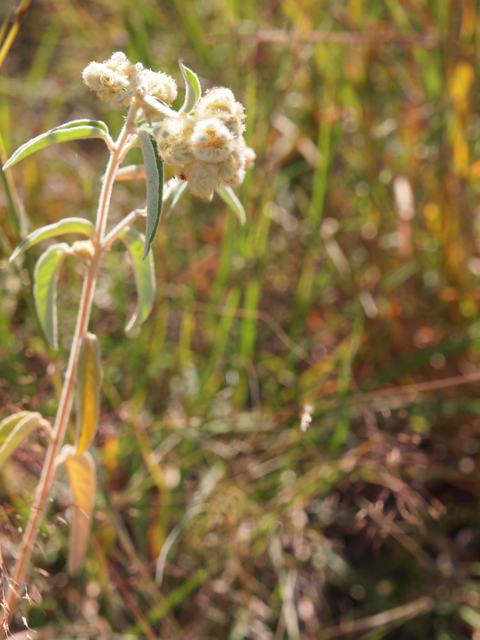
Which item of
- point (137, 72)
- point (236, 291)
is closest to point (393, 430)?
point (236, 291)

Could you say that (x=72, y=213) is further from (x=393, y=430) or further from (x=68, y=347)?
(x=393, y=430)

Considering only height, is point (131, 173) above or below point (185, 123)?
below

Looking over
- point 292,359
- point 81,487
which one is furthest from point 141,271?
point 292,359

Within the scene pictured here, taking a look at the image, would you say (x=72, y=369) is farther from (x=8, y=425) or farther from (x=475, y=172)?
(x=475, y=172)

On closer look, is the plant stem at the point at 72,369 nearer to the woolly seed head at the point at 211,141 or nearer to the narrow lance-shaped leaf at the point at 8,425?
the narrow lance-shaped leaf at the point at 8,425

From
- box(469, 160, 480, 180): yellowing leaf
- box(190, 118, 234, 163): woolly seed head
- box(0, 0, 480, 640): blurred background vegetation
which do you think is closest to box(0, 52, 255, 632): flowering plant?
box(190, 118, 234, 163): woolly seed head
